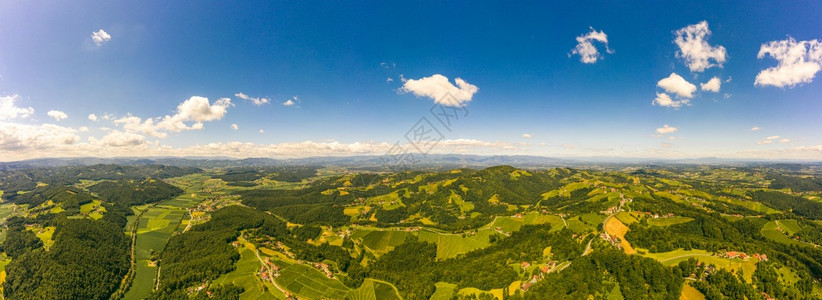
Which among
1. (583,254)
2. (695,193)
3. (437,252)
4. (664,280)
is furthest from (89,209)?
(695,193)

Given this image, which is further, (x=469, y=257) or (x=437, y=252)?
(x=437, y=252)

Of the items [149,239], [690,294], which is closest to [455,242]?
[690,294]

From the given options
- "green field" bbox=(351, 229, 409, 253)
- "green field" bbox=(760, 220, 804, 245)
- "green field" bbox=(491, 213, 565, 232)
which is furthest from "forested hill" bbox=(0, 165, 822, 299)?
"green field" bbox=(351, 229, 409, 253)

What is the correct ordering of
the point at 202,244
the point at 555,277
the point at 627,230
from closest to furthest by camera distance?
1. the point at 555,277
2. the point at 627,230
3. the point at 202,244

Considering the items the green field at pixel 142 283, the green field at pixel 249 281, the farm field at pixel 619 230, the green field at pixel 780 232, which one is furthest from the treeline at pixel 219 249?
the green field at pixel 780 232

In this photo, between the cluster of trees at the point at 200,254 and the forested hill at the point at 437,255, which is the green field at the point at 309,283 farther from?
the cluster of trees at the point at 200,254

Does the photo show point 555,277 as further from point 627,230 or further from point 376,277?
point 376,277

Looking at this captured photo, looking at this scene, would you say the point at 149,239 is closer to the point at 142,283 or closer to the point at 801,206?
the point at 142,283
